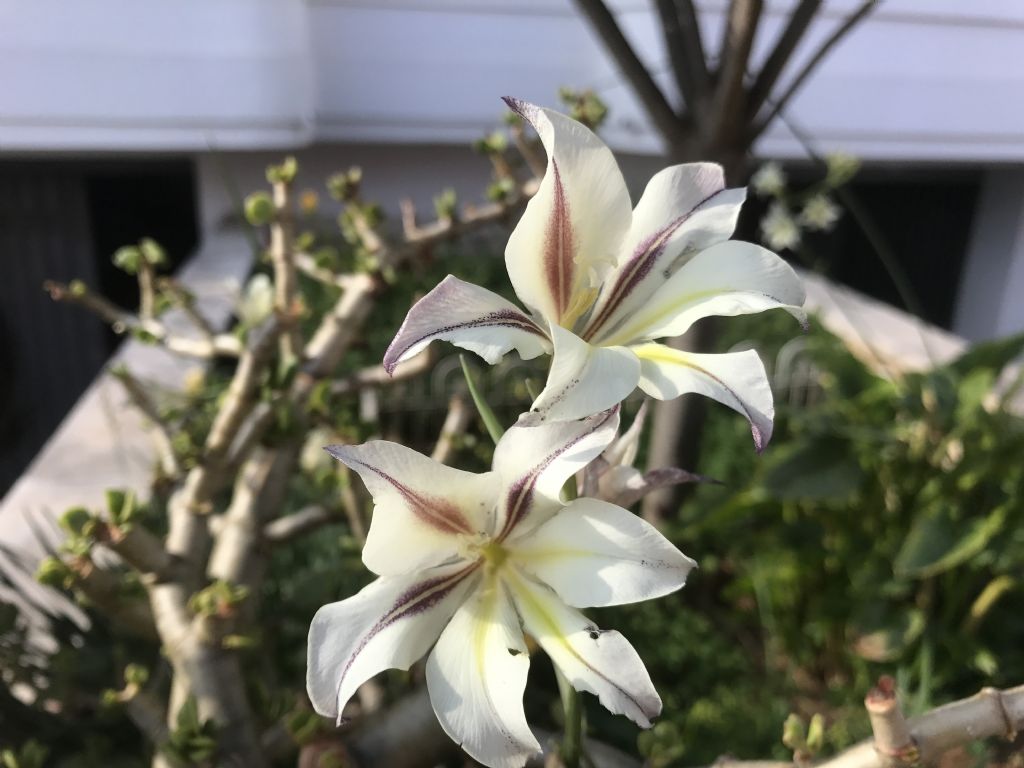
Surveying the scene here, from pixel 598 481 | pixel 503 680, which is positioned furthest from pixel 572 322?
pixel 503 680

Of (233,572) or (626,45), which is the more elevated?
(626,45)

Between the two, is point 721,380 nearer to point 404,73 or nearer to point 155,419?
point 155,419

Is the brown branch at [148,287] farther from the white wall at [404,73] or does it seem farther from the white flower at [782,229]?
the white wall at [404,73]

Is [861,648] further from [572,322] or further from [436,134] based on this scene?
[436,134]

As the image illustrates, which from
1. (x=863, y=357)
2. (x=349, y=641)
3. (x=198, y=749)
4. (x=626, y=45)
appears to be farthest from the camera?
(x=863, y=357)

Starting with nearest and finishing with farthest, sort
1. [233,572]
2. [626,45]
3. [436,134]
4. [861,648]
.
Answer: [233,572] → [626,45] → [861,648] → [436,134]

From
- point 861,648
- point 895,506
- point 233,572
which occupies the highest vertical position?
point 233,572

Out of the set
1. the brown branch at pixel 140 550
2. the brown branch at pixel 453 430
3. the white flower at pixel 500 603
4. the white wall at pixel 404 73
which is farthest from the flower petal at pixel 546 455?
the white wall at pixel 404 73

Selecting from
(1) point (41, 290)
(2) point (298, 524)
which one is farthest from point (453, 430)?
(1) point (41, 290)
